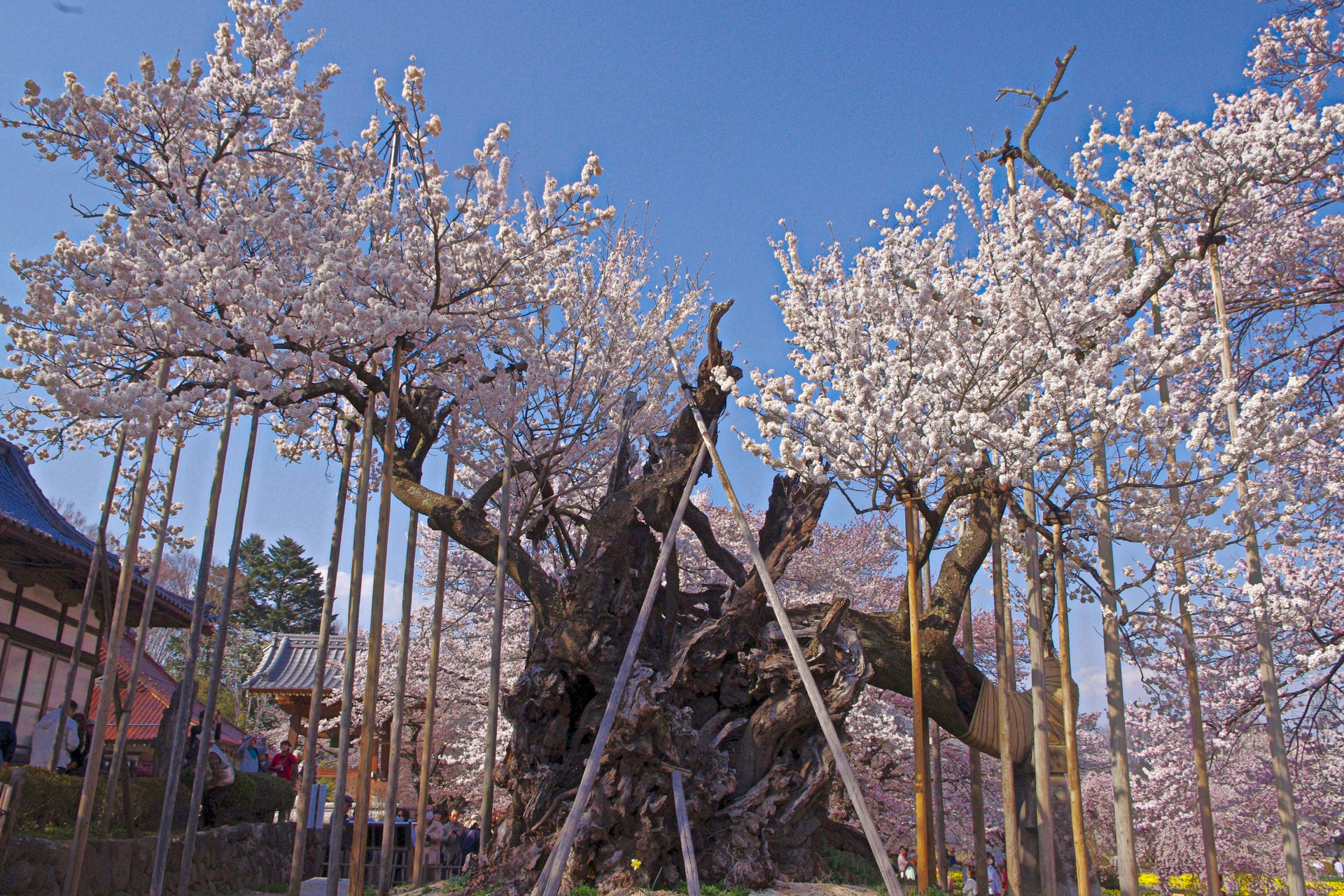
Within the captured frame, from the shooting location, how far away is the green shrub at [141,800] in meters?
7.45

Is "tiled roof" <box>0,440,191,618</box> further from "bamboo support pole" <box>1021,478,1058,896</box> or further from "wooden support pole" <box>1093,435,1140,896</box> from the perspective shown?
"wooden support pole" <box>1093,435,1140,896</box>

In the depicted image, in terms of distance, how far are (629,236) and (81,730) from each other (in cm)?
915

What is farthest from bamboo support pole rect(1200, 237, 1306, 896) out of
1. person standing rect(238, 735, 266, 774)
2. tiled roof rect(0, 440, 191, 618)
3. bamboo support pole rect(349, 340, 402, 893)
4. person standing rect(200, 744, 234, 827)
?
person standing rect(238, 735, 266, 774)

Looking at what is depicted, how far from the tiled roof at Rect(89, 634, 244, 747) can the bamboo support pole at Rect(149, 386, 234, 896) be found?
1078 centimetres

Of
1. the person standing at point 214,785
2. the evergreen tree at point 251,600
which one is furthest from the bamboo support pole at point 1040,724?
the evergreen tree at point 251,600

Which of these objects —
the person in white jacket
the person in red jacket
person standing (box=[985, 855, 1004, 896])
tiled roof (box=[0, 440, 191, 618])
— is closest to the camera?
the person in white jacket

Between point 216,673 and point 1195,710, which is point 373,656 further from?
point 1195,710

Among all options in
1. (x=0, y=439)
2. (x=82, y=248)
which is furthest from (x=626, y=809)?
(x=0, y=439)

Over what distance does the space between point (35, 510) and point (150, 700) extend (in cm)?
1068

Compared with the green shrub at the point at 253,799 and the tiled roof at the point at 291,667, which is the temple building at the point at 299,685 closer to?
the tiled roof at the point at 291,667

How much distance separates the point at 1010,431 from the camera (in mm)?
6859

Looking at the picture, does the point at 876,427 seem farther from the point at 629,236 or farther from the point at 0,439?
the point at 0,439

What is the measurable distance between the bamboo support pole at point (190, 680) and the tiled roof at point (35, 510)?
11.4ft

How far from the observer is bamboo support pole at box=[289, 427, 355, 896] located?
6.09 metres
